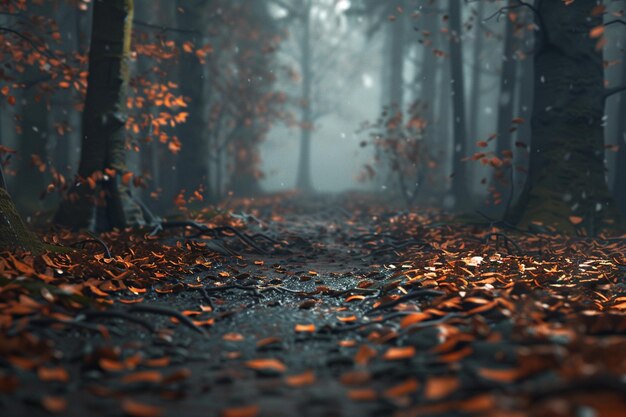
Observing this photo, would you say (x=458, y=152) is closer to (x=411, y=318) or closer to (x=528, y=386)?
(x=411, y=318)

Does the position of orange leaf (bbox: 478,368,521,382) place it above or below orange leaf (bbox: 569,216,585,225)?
below

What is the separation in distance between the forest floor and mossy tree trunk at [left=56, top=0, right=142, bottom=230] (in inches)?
71.7

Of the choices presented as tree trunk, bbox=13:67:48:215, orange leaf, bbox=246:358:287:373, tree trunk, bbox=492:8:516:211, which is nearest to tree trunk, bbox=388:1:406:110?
tree trunk, bbox=492:8:516:211

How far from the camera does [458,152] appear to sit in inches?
543

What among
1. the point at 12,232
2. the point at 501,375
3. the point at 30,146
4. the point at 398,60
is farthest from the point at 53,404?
the point at 398,60

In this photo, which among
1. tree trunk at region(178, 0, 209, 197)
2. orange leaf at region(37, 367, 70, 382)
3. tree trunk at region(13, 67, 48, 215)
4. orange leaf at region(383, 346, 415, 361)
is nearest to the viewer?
orange leaf at region(37, 367, 70, 382)

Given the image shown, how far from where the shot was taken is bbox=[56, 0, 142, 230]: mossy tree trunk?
745cm

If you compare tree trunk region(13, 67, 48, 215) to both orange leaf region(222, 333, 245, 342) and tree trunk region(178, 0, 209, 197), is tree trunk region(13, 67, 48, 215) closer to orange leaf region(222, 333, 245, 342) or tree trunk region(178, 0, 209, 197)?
tree trunk region(178, 0, 209, 197)

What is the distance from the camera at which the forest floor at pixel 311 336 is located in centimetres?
215

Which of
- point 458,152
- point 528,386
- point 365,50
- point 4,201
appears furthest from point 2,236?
point 365,50

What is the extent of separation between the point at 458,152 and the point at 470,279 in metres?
9.77

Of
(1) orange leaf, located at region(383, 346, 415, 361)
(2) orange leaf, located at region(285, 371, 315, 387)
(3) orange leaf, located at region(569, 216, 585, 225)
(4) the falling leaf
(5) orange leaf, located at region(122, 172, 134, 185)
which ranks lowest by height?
(4) the falling leaf

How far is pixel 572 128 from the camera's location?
7.62m

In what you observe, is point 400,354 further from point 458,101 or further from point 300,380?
Answer: point 458,101
